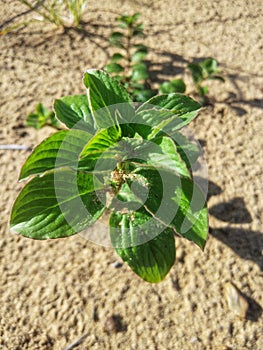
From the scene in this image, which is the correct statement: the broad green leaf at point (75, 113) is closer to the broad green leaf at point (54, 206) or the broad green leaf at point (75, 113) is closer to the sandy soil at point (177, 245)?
the broad green leaf at point (54, 206)

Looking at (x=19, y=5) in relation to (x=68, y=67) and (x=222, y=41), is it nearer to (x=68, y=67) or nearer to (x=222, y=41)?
(x=68, y=67)

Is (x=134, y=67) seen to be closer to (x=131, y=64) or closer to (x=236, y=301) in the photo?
(x=131, y=64)

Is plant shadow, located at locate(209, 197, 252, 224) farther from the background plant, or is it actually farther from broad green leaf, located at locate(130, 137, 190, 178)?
broad green leaf, located at locate(130, 137, 190, 178)

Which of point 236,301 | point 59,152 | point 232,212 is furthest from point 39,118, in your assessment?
point 236,301

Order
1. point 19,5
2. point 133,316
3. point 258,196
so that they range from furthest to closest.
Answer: point 19,5
point 258,196
point 133,316

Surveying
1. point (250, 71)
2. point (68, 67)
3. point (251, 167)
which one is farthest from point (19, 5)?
point (251, 167)

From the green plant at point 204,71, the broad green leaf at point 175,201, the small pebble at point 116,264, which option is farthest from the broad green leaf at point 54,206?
the green plant at point 204,71
